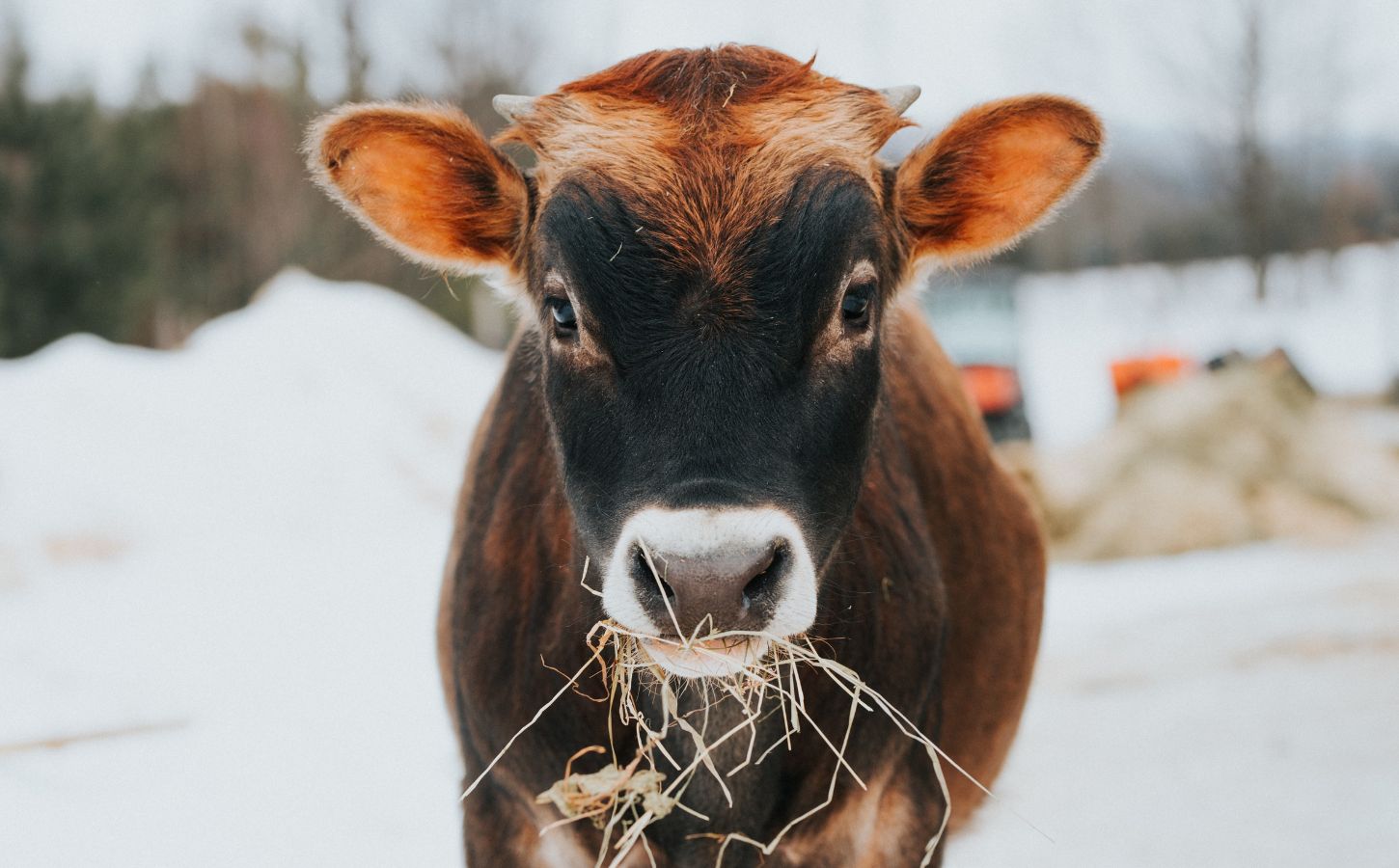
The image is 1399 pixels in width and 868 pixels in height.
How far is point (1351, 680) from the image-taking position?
5785mm

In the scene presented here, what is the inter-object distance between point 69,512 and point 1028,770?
21.8 feet

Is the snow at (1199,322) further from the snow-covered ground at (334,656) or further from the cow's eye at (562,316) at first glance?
the cow's eye at (562,316)

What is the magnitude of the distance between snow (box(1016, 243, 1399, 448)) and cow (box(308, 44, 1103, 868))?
10881 millimetres

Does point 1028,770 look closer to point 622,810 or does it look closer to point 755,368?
point 622,810

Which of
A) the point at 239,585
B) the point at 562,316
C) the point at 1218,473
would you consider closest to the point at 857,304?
the point at 562,316

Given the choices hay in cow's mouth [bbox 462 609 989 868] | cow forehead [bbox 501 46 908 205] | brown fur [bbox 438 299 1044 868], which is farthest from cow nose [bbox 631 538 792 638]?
cow forehead [bbox 501 46 908 205]

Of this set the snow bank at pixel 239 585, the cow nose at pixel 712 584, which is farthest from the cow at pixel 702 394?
the snow bank at pixel 239 585

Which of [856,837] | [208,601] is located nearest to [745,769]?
[856,837]

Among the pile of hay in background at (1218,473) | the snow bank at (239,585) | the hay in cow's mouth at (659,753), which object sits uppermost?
the hay in cow's mouth at (659,753)

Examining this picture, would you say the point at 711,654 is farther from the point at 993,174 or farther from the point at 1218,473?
the point at 1218,473

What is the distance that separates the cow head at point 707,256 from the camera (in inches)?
79.3

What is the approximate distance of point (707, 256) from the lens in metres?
2.19

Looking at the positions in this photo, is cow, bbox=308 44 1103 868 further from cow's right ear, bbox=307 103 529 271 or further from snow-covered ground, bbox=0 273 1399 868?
snow-covered ground, bbox=0 273 1399 868

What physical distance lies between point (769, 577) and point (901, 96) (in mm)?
1288
